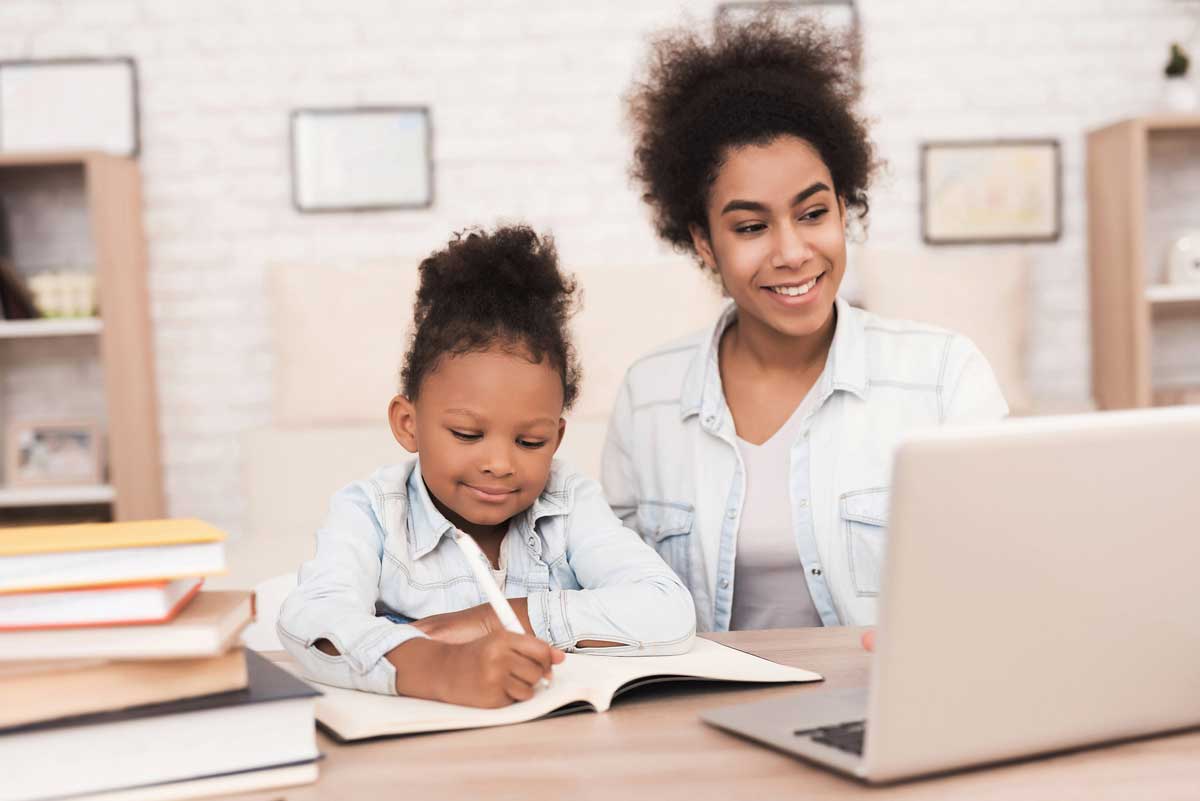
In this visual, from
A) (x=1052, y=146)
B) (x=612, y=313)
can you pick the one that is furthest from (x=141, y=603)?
(x=1052, y=146)

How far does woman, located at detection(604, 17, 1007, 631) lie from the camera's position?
4.85 ft

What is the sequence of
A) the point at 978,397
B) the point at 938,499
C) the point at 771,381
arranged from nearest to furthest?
the point at 938,499
the point at 978,397
the point at 771,381

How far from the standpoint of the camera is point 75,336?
3.54 metres

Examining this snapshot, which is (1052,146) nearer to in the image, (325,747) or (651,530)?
(651,530)

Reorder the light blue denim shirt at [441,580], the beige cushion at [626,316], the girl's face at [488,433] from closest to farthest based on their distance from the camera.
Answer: the light blue denim shirt at [441,580], the girl's face at [488,433], the beige cushion at [626,316]

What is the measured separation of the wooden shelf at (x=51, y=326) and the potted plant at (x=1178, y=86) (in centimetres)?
307

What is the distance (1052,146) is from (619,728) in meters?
3.20

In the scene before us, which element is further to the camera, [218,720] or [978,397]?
[978,397]

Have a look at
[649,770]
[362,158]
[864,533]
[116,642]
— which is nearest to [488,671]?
[649,770]

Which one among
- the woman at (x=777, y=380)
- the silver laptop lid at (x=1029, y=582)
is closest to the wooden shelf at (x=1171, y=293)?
the woman at (x=777, y=380)

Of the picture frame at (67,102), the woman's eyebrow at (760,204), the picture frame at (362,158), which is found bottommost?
the woman's eyebrow at (760,204)

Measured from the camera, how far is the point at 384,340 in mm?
3170

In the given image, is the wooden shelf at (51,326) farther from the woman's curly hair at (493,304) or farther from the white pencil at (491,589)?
the white pencil at (491,589)

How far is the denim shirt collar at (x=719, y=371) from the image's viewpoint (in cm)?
151
